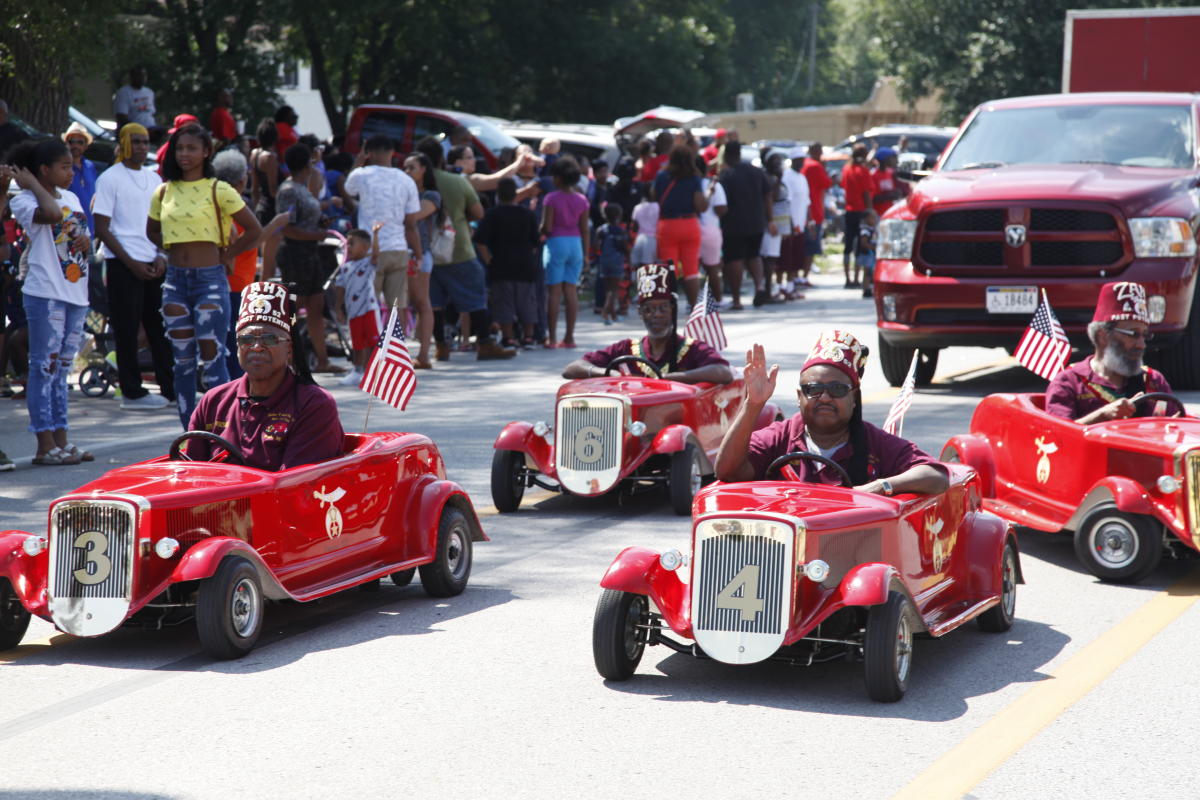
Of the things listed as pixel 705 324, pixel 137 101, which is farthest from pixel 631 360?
pixel 137 101

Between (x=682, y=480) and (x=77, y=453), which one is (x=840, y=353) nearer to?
(x=682, y=480)

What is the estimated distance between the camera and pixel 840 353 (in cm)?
679

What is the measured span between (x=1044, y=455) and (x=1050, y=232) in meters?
5.62

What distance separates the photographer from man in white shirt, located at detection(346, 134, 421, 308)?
16094 mm

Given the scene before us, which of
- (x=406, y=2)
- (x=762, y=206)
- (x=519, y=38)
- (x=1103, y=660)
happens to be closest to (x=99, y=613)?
(x=1103, y=660)

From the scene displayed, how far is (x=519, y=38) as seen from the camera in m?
46.0

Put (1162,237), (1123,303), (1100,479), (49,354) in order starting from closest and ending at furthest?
(1100,479)
(1123,303)
(49,354)
(1162,237)

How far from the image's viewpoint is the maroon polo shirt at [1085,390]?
8.97 meters

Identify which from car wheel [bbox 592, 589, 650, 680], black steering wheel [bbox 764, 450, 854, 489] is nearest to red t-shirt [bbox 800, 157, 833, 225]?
black steering wheel [bbox 764, 450, 854, 489]

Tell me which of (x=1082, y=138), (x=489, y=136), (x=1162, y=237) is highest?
(x=489, y=136)

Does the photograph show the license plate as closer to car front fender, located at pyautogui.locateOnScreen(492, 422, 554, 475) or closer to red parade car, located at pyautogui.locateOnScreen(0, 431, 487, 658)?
car front fender, located at pyautogui.locateOnScreen(492, 422, 554, 475)

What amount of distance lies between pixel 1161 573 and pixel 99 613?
4.96 metres

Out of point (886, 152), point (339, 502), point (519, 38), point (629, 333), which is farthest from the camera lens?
point (519, 38)

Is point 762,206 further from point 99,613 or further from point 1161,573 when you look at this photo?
point 99,613
